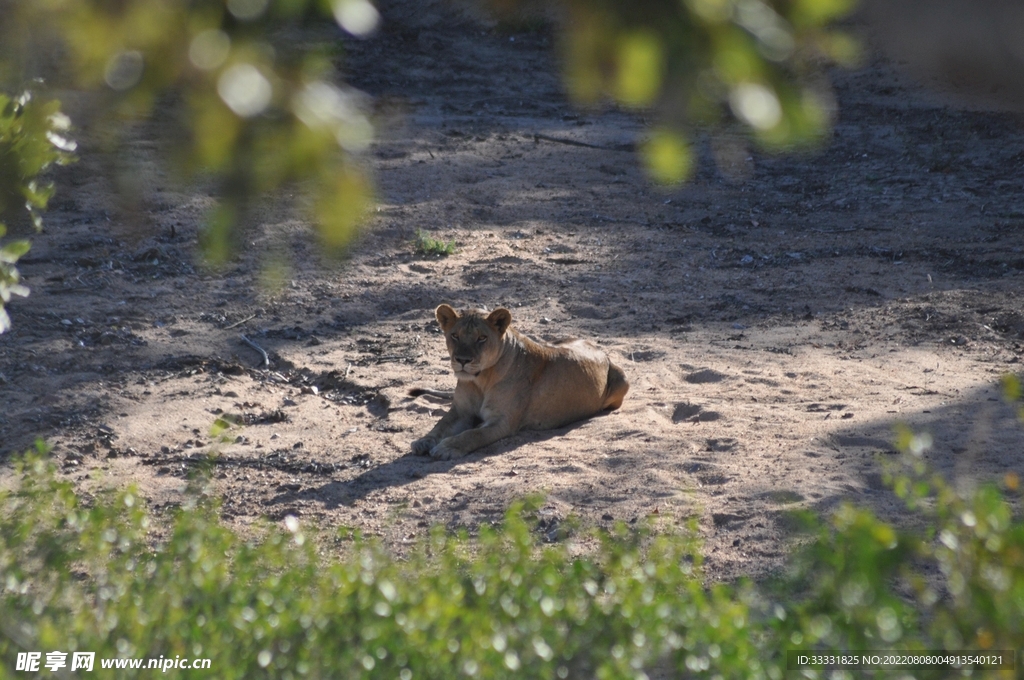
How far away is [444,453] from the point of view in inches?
272

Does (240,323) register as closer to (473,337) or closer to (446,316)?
(446,316)

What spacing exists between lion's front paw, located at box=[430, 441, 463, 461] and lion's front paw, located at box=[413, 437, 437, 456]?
0.27 feet

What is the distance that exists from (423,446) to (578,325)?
2731mm

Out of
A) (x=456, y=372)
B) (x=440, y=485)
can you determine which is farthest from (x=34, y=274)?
(x=440, y=485)

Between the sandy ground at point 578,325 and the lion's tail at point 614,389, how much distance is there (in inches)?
5.5

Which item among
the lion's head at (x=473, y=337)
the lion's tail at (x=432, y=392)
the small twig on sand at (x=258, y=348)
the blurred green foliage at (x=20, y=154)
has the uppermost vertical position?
the blurred green foliage at (x=20, y=154)

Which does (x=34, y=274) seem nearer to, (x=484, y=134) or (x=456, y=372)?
(x=456, y=372)

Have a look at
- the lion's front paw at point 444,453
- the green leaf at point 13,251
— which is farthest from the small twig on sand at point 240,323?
the green leaf at point 13,251

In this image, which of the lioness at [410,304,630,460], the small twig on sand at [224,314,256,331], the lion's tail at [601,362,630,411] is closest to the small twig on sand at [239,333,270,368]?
the small twig on sand at [224,314,256,331]

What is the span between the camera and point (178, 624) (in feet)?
10.2

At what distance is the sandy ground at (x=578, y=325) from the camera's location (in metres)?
6.19

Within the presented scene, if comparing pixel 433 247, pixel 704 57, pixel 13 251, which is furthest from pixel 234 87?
pixel 433 247

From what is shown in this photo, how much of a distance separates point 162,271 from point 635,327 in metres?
4.27

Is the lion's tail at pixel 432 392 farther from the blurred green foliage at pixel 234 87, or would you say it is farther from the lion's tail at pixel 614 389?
the blurred green foliage at pixel 234 87
